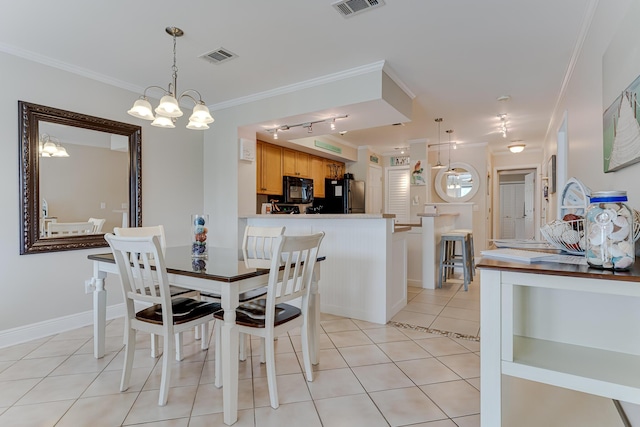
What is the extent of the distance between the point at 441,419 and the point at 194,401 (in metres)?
1.35

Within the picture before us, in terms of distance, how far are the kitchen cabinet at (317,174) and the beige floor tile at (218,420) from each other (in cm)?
465

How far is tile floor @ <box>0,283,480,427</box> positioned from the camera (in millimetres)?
1706

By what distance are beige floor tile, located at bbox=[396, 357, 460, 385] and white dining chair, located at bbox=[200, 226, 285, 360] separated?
3.69 feet

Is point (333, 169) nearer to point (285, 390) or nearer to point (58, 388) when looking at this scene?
point (285, 390)

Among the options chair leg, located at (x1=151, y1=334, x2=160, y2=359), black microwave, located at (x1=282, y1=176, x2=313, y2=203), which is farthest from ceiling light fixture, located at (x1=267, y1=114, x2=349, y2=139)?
chair leg, located at (x1=151, y1=334, x2=160, y2=359)

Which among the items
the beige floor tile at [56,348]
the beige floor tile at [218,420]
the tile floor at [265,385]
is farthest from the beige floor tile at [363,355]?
the beige floor tile at [56,348]

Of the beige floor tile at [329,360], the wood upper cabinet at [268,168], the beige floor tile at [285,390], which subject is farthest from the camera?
the wood upper cabinet at [268,168]

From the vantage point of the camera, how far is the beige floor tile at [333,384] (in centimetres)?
194

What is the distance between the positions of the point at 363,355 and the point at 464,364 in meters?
0.71

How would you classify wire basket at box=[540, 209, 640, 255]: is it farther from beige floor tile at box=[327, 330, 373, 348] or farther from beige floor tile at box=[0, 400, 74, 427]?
beige floor tile at box=[0, 400, 74, 427]

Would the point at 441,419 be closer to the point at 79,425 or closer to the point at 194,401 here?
the point at 194,401

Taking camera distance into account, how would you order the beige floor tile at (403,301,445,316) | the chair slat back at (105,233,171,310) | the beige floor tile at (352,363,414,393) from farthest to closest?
the beige floor tile at (403,301,445,316), the beige floor tile at (352,363,414,393), the chair slat back at (105,233,171,310)

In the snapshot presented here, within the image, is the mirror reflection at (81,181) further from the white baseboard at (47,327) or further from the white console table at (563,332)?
the white console table at (563,332)

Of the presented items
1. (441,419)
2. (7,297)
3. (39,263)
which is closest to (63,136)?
(39,263)
